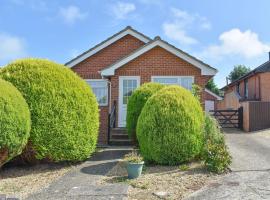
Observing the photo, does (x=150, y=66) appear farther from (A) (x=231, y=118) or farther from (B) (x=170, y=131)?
(A) (x=231, y=118)

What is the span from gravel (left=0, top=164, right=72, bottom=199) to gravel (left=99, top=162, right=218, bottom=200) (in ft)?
5.02

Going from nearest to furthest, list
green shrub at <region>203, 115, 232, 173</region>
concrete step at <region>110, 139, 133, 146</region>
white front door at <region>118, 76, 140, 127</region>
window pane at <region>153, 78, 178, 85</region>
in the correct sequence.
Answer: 1. green shrub at <region>203, 115, 232, 173</region>
2. concrete step at <region>110, 139, 133, 146</region>
3. window pane at <region>153, 78, 178, 85</region>
4. white front door at <region>118, 76, 140, 127</region>

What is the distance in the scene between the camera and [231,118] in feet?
61.6

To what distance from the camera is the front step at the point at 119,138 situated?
1296 centimetres

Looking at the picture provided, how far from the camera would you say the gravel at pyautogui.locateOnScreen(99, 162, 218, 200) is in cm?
634

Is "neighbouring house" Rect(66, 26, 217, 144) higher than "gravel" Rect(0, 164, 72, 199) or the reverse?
higher

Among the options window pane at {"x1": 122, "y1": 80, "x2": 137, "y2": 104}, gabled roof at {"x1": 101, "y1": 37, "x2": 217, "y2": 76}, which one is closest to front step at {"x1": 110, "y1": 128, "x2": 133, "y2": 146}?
window pane at {"x1": 122, "y1": 80, "x2": 137, "y2": 104}

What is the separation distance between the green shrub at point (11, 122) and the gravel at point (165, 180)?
227cm

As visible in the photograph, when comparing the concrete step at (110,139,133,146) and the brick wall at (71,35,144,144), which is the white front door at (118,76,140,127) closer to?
the concrete step at (110,139,133,146)

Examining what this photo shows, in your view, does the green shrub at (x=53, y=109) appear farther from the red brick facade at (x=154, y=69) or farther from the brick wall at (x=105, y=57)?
the brick wall at (x=105, y=57)

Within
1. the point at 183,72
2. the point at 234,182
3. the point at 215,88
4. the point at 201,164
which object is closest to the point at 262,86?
the point at 183,72

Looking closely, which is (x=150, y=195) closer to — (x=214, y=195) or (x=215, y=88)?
(x=214, y=195)

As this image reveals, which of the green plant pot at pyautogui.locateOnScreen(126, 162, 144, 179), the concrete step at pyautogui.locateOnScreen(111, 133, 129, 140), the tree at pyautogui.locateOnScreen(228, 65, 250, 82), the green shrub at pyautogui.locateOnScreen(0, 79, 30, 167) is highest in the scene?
the tree at pyautogui.locateOnScreen(228, 65, 250, 82)

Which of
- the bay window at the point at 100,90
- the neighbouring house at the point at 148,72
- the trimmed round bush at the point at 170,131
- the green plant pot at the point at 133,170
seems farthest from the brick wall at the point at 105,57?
the green plant pot at the point at 133,170
